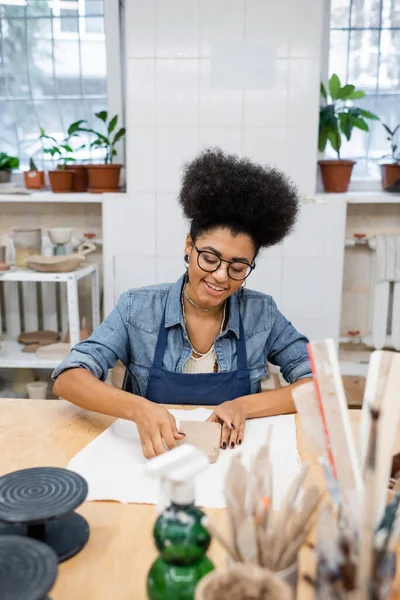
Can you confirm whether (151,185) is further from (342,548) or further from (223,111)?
(342,548)

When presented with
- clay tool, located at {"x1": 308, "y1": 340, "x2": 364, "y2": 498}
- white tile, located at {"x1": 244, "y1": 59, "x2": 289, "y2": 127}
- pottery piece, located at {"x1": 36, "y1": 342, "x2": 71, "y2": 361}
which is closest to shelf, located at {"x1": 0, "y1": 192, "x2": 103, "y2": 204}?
pottery piece, located at {"x1": 36, "y1": 342, "x2": 71, "y2": 361}

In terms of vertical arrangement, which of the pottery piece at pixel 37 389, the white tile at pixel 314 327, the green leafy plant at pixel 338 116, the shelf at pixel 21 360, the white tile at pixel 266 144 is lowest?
the pottery piece at pixel 37 389

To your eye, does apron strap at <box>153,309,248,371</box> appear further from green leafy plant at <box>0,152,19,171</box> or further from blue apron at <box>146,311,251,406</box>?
green leafy plant at <box>0,152,19,171</box>

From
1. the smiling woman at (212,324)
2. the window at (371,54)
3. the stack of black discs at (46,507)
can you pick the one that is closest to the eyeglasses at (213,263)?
the smiling woman at (212,324)

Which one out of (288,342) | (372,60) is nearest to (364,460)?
(288,342)

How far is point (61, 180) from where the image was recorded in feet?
8.63

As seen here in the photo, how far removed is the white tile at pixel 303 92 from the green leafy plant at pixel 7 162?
54.1 inches

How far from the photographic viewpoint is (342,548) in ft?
1.63

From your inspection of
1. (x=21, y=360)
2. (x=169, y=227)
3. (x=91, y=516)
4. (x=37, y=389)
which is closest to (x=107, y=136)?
(x=169, y=227)

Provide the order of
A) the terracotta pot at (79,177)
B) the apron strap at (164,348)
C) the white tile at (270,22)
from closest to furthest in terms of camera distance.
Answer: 1. the apron strap at (164,348)
2. the white tile at (270,22)
3. the terracotta pot at (79,177)

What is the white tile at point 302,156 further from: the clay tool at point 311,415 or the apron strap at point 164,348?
the clay tool at point 311,415

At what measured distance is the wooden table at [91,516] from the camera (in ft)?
2.30

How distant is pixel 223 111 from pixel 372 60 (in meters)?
0.88

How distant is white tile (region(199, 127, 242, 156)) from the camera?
238 cm
